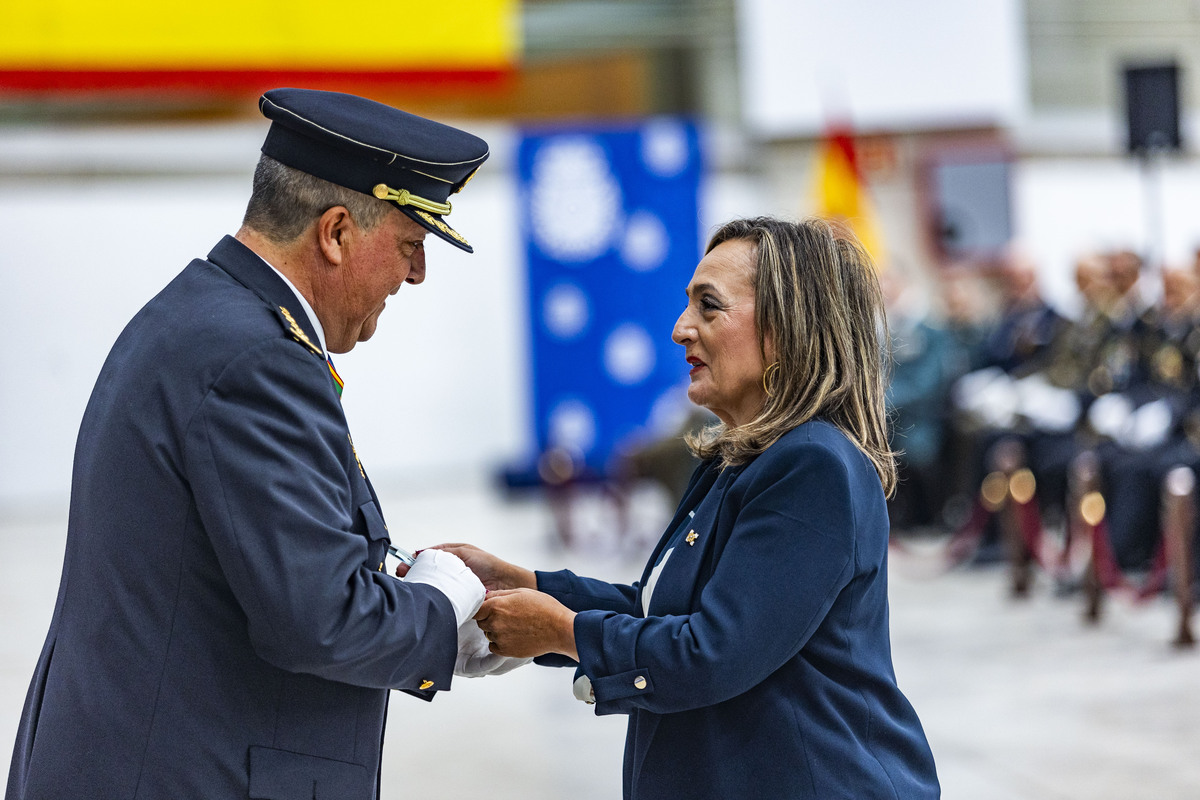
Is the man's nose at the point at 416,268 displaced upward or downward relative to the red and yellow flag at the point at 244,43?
downward

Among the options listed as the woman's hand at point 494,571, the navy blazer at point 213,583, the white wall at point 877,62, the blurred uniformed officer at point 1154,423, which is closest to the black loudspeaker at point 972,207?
the white wall at point 877,62

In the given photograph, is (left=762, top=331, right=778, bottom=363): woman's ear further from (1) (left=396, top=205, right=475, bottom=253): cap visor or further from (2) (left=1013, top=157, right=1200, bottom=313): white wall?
(2) (left=1013, top=157, right=1200, bottom=313): white wall

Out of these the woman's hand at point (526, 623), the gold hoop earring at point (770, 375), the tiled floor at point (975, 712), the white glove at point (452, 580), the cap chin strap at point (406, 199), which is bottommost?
the tiled floor at point (975, 712)

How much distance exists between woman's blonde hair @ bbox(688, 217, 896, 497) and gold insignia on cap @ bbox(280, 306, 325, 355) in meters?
0.55

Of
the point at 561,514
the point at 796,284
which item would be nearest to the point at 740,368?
the point at 796,284

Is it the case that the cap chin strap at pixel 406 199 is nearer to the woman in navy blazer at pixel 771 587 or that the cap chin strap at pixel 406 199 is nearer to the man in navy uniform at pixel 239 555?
the man in navy uniform at pixel 239 555

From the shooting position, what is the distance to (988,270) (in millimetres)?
13039

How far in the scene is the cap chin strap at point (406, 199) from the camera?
1.61 m

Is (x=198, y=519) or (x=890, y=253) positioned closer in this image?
(x=198, y=519)

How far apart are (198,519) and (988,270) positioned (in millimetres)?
12510

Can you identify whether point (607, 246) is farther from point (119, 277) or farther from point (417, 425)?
point (119, 277)

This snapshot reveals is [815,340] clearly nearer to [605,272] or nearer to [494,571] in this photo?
[494,571]

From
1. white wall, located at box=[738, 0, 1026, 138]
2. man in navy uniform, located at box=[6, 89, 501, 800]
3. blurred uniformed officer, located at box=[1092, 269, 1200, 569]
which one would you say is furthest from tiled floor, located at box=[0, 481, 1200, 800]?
white wall, located at box=[738, 0, 1026, 138]

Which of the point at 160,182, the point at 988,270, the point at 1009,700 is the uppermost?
the point at 160,182
